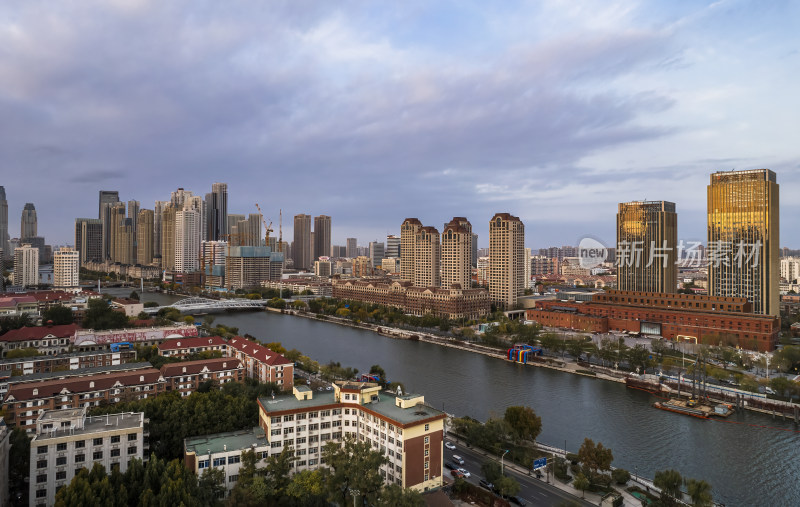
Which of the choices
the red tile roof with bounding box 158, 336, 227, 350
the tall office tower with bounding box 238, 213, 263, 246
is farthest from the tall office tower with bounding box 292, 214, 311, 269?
the red tile roof with bounding box 158, 336, 227, 350

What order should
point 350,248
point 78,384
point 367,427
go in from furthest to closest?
point 350,248 < point 78,384 < point 367,427

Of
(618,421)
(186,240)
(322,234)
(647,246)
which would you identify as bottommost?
(618,421)

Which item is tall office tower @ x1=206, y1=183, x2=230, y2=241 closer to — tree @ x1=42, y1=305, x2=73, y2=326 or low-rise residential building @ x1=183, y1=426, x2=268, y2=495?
tree @ x1=42, y1=305, x2=73, y2=326

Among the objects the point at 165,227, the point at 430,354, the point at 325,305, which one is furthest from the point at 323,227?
the point at 430,354

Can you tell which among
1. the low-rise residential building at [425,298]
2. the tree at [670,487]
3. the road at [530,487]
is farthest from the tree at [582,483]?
the low-rise residential building at [425,298]

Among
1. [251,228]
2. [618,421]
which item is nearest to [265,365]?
[618,421]

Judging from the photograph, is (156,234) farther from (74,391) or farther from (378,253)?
(74,391)

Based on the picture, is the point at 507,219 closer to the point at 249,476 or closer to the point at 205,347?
the point at 205,347
